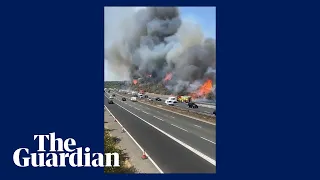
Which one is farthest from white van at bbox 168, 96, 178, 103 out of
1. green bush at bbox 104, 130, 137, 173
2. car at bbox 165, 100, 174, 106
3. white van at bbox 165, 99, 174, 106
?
green bush at bbox 104, 130, 137, 173

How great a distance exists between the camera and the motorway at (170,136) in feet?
72.8

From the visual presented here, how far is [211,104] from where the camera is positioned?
27516mm

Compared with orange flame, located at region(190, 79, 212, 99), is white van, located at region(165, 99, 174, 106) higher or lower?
lower

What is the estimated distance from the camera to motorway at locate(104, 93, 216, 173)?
22203 millimetres

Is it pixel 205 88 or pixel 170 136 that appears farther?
pixel 205 88

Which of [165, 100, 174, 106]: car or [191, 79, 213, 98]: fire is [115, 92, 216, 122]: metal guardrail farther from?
[191, 79, 213, 98]: fire

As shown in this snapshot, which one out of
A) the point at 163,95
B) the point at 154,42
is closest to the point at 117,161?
the point at 154,42

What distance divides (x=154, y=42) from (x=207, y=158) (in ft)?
31.4

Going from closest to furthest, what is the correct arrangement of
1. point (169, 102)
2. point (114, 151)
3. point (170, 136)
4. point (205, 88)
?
point (114, 151)
point (170, 136)
point (205, 88)
point (169, 102)

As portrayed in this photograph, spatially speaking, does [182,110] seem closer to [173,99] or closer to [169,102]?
[169,102]

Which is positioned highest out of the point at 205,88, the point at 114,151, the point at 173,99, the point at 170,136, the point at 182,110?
the point at 205,88

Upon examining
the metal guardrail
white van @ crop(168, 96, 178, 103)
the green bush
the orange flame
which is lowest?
the green bush

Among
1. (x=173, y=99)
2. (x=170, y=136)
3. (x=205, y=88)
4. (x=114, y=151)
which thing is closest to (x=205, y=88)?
(x=205, y=88)

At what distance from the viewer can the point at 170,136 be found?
27.2 m
